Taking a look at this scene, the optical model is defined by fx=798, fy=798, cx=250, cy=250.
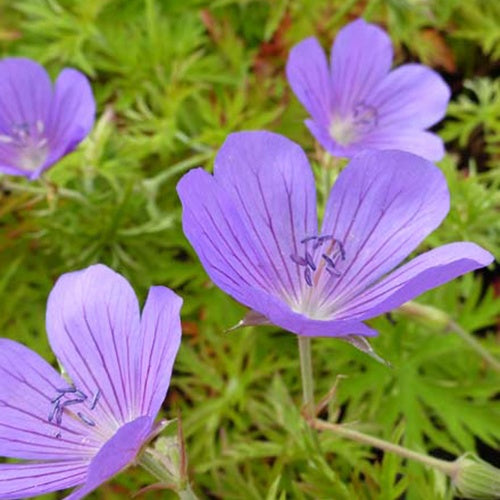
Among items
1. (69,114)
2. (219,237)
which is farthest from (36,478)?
(69,114)

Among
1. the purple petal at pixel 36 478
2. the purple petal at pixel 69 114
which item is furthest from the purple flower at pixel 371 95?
the purple petal at pixel 36 478

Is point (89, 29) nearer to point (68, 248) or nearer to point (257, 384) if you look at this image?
point (68, 248)

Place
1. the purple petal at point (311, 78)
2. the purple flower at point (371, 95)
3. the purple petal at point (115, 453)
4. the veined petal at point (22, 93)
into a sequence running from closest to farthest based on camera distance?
the purple petal at point (115, 453) → the purple petal at point (311, 78) → the purple flower at point (371, 95) → the veined petal at point (22, 93)

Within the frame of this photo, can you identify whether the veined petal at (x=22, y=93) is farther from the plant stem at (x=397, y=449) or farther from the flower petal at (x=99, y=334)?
the plant stem at (x=397, y=449)

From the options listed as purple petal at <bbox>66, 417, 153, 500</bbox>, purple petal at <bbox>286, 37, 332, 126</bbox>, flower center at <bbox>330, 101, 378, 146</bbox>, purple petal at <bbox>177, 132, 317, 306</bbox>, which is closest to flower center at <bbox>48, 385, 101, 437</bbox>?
purple petal at <bbox>66, 417, 153, 500</bbox>

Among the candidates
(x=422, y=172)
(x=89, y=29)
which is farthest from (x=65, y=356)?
(x=89, y=29)

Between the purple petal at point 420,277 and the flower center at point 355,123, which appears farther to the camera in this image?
the flower center at point 355,123
